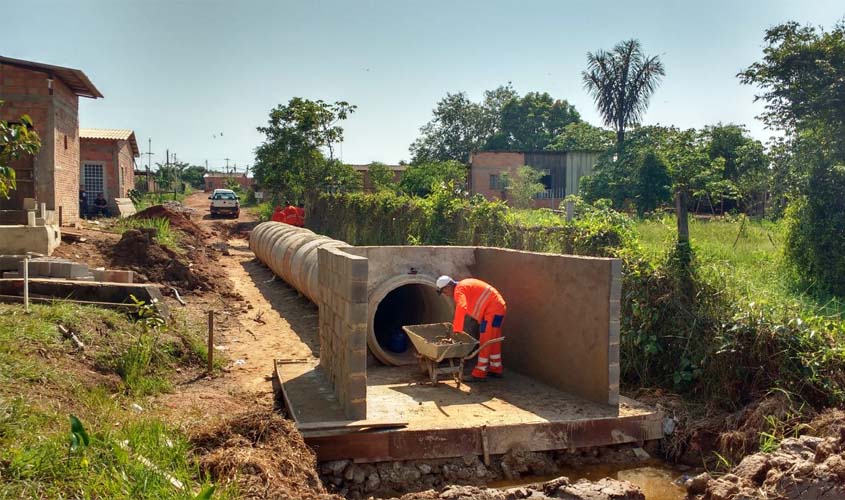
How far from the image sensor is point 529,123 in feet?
159

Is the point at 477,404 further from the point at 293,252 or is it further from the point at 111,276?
the point at 293,252

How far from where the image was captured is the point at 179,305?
36.5ft

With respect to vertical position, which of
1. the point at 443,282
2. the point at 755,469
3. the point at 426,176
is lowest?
the point at 755,469

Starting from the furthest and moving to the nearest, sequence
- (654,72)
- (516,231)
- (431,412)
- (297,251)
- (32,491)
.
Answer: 1. (654,72)
2. (297,251)
3. (516,231)
4. (431,412)
5. (32,491)

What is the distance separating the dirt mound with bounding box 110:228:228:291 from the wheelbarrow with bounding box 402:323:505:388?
6.55 metres

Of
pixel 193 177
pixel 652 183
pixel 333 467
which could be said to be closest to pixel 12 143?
pixel 333 467

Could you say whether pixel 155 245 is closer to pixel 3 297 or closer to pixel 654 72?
pixel 3 297

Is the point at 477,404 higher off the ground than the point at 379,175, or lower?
lower

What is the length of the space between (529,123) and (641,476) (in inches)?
1732

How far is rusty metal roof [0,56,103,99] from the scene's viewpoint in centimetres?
1466

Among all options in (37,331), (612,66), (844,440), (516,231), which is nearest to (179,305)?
(37,331)

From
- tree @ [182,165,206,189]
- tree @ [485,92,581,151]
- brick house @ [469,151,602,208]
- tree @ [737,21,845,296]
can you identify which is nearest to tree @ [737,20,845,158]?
tree @ [737,21,845,296]

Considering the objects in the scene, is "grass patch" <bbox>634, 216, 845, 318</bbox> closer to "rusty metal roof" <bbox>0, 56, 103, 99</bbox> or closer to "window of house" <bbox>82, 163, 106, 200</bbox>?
"rusty metal roof" <bbox>0, 56, 103, 99</bbox>

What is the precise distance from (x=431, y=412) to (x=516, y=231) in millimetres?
4280
